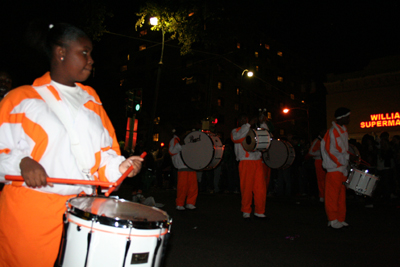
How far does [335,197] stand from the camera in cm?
581

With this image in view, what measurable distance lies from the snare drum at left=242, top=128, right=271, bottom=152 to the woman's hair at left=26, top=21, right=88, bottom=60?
5017 millimetres

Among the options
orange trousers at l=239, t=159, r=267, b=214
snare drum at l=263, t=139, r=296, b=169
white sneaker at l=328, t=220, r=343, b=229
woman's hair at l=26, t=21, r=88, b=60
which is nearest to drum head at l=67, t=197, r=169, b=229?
woman's hair at l=26, t=21, r=88, b=60

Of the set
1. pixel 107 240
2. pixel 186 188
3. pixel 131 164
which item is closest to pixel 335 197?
pixel 186 188

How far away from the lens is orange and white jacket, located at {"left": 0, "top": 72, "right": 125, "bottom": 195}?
1733mm

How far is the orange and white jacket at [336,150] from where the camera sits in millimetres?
5812

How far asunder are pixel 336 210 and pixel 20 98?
18.1ft

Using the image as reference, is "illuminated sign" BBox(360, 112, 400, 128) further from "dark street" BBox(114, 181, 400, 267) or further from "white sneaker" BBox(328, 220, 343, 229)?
"white sneaker" BBox(328, 220, 343, 229)

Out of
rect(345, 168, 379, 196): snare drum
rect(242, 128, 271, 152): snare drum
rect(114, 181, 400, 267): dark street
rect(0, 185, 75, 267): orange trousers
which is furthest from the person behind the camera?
rect(242, 128, 271, 152): snare drum

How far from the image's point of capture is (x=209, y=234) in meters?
5.55

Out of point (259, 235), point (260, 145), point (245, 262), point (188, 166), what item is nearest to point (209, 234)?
point (259, 235)

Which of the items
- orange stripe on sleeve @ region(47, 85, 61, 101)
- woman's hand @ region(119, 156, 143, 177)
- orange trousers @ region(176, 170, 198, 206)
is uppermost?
orange stripe on sleeve @ region(47, 85, 61, 101)

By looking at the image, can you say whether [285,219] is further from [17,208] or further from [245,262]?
[17,208]

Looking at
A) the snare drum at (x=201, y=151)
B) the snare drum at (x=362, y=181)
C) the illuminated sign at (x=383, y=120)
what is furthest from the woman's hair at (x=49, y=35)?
the illuminated sign at (x=383, y=120)

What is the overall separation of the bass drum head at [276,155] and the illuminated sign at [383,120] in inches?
697
